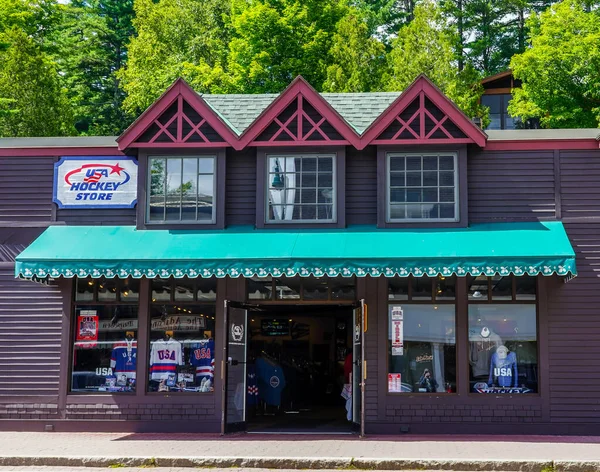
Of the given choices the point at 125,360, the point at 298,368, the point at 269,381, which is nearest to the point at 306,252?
the point at 125,360

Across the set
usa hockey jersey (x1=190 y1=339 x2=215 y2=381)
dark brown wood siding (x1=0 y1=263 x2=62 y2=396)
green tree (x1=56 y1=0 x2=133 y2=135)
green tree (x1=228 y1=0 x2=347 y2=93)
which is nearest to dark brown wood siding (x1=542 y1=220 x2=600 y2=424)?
usa hockey jersey (x1=190 y1=339 x2=215 y2=381)

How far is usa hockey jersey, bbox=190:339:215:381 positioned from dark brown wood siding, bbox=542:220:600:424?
20.5 ft

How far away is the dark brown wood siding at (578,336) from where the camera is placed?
49.0 ft

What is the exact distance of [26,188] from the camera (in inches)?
643

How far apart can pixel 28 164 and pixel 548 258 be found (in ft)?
32.8

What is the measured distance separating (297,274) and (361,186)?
7.16ft

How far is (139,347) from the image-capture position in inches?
620

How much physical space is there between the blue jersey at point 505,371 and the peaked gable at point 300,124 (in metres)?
4.84

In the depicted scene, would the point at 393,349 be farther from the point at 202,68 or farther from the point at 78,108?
the point at 78,108

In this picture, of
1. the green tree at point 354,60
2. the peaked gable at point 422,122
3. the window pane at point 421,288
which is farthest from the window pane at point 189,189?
the green tree at point 354,60

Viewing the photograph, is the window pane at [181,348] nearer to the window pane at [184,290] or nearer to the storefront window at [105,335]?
the window pane at [184,290]

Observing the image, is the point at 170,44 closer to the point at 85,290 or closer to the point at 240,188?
the point at 240,188

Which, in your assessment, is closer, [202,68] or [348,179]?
[348,179]

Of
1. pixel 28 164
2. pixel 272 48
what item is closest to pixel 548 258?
pixel 28 164
